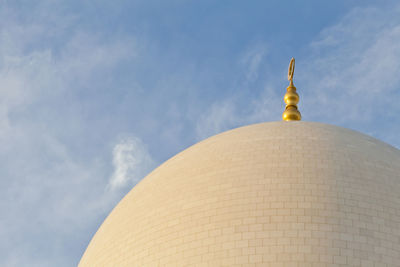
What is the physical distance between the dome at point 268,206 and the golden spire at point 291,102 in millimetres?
3276

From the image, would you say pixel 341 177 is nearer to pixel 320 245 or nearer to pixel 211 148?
pixel 320 245

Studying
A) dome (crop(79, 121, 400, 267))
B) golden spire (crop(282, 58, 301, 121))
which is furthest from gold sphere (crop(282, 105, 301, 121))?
dome (crop(79, 121, 400, 267))

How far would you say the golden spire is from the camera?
24.3m

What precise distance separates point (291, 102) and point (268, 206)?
25.3 feet

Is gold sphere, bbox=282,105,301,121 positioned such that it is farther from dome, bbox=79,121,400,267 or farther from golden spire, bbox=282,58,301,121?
dome, bbox=79,121,400,267

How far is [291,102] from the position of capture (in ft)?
80.8

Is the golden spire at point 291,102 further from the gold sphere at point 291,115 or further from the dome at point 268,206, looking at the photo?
the dome at point 268,206

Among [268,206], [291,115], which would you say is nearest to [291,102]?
[291,115]

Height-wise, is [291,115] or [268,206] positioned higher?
[291,115]

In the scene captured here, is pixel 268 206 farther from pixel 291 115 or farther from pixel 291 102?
pixel 291 102

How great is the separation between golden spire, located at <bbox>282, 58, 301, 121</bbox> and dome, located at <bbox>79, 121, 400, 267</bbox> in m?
3.28

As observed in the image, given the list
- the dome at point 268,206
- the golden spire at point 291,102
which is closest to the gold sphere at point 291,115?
the golden spire at point 291,102

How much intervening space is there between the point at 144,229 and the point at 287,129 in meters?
4.36

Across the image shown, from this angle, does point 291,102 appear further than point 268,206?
Yes
